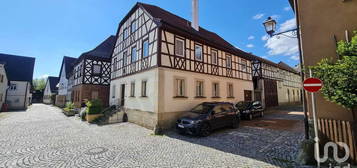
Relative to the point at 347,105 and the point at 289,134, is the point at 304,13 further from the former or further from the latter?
the point at 289,134

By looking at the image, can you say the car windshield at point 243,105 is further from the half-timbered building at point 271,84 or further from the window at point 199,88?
the half-timbered building at point 271,84

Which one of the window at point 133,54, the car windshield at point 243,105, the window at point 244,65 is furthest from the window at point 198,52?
the window at point 244,65

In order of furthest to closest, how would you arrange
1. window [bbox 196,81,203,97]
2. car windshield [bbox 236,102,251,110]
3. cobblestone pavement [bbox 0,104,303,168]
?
car windshield [bbox 236,102,251,110]
window [bbox 196,81,203,97]
cobblestone pavement [bbox 0,104,303,168]

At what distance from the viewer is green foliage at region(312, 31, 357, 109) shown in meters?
3.70

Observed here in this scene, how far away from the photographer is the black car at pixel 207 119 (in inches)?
301

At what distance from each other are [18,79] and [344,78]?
38.9m

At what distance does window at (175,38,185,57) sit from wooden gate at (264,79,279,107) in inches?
557

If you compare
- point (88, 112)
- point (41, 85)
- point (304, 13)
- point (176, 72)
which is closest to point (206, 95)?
point (176, 72)

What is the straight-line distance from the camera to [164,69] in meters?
9.80

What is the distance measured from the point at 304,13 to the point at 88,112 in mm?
14479

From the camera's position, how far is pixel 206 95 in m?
12.3

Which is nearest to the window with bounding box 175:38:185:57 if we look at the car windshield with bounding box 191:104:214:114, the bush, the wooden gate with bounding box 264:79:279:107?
the car windshield with bounding box 191:104:214:114

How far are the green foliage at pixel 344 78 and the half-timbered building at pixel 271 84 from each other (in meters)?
15.5

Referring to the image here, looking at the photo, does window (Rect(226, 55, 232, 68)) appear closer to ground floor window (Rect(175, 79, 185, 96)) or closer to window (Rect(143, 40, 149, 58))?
ground floor window (Rect(175, 79, 185, 96))
